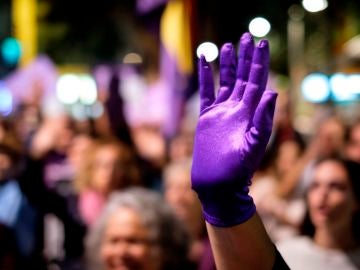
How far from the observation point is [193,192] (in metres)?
4.86

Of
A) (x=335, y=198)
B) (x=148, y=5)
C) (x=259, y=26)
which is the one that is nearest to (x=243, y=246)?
(x=335, y=198)

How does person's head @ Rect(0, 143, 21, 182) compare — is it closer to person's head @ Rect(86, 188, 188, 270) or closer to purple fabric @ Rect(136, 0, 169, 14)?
person's head @ Rect(86, 188, 188, 270)

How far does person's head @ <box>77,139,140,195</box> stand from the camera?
5199 millimetres

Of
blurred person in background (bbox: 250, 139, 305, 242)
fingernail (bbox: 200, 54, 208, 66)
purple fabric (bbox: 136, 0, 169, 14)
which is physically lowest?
blurred person in background (bbox: 250, 139, 305, 242)

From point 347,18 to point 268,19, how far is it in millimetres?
6236

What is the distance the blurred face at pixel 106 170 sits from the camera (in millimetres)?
5188

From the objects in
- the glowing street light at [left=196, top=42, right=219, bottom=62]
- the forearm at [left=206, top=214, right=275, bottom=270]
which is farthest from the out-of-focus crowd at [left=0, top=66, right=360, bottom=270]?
the forearm at [left=206, top=214, right=275, bottom=270]

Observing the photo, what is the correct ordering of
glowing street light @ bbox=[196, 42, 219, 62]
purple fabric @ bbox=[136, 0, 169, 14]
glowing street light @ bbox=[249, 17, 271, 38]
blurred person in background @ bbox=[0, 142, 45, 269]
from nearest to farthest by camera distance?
glowing street light @ bbox=[196, 42, 219, 62]
blurred person in background @ bbox=[0, 142, 45, 269]
purple fabric @ bbox=[136, 0, 169, 14]
glowing street light @ bbox=[249, 17, 271, 38]

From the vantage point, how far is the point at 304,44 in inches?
1373

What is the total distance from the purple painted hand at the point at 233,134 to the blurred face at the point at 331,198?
181 cm

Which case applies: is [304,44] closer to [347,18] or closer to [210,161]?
[347,18]

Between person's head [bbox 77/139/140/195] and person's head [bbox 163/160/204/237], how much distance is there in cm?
25

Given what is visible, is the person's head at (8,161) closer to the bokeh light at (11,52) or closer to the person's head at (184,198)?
the person's head at (184,198)

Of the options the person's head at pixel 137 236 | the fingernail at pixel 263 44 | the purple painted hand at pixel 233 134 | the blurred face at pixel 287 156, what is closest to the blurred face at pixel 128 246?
the person's head at pixel 137 236
